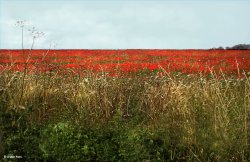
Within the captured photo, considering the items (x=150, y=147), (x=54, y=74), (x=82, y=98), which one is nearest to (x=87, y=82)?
A: (x=82, y=98)

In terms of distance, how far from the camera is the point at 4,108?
7.51m

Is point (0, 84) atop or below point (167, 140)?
atop

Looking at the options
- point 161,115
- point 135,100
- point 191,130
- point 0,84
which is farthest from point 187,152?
point 0,84

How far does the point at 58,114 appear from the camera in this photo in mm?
8523

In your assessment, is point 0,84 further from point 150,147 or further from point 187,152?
point 187,152

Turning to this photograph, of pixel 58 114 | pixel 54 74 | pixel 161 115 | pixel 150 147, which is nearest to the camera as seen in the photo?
pixel 150 147

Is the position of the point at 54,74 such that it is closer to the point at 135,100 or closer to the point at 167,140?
the point at 135,100

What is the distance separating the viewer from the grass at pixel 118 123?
720 centimetres

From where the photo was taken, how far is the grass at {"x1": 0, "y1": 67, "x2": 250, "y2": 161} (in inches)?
284

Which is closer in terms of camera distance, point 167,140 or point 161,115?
point 167,140

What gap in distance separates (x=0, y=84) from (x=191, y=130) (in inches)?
131

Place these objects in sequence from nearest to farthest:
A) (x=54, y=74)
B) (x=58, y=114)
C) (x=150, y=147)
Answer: (x=150, y=147), (x=58, y=114), (x=54, y=74)

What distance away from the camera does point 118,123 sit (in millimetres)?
7777

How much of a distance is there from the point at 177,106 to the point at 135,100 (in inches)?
40.1
